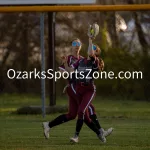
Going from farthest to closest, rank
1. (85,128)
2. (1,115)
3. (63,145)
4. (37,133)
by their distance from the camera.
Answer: (1,115), (85,128), (37,133), (63,145)

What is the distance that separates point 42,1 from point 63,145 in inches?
293

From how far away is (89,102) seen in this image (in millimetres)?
12945

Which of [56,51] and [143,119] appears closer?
[143,119]

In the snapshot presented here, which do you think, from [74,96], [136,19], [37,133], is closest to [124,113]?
[136,19]

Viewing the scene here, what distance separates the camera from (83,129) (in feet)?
52.6

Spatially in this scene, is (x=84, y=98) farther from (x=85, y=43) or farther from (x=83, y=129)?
(x=85, y=43)

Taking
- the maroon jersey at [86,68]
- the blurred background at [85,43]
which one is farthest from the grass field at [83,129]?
the maroon jersey at [86,68]

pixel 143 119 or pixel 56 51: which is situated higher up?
pixel 56 51

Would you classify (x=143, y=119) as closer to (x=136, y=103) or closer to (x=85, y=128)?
(x=85, y=128)

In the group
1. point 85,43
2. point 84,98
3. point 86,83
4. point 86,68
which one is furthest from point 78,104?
point 85,43

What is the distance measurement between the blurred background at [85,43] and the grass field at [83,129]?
36 centimetres

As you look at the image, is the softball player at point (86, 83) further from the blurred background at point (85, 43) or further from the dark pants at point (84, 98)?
the blurred background at point (85, 43)

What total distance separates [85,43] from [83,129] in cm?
660

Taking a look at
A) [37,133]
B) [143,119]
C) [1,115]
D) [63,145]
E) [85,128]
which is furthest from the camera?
[1,115]
